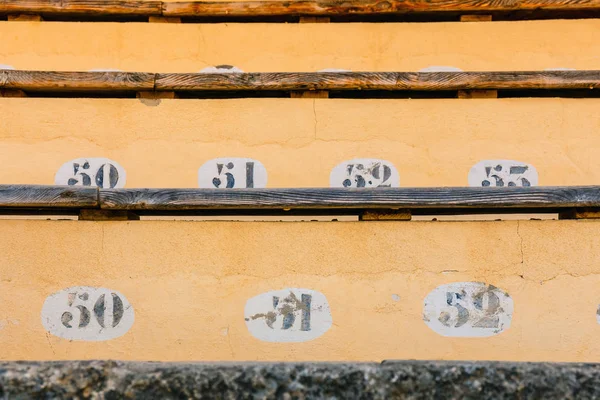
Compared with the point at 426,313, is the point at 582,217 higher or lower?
higher

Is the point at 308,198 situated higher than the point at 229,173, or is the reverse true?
the point at 229,173

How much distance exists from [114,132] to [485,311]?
7.67 feet

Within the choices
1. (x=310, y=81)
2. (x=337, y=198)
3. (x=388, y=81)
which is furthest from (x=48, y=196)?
(x=388, y=81)

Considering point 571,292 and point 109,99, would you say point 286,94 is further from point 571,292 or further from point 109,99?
point 571,292

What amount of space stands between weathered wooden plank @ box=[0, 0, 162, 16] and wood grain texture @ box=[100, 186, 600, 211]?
1839 millimetres

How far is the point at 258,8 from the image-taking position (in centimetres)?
428

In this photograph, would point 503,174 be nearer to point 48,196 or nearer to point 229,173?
point 229,173

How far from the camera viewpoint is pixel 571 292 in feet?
9.75

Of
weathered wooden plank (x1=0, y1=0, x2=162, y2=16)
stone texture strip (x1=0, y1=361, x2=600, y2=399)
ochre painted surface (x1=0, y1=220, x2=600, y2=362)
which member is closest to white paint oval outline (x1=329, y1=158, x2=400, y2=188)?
ochre painted surface (x1=0, y1=220, x2=600, y2=362)

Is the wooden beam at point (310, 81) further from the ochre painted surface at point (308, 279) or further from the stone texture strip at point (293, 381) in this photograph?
the stone texture strip at point (293, 381)

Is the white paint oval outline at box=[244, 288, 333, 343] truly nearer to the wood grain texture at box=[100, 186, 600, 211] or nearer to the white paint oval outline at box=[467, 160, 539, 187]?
the wood grain texture at box=[100, 186, 600, 211]

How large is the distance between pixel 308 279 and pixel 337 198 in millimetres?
398

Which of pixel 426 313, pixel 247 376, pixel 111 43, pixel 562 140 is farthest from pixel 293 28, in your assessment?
pixel 247 376

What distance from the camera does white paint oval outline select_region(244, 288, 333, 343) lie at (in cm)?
296
